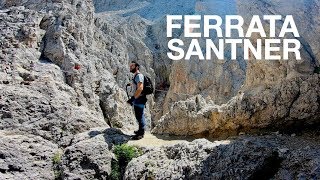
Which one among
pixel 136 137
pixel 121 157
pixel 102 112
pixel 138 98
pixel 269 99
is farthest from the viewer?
pixel 102 112

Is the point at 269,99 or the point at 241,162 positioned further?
the point at 269,99

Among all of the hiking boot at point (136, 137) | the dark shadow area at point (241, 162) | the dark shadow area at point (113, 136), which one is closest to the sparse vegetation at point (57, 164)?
the dark shadow area at point (113, 136)

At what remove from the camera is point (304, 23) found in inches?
381

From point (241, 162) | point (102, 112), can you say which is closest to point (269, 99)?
point (241, 162)

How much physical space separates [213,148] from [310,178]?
222cm

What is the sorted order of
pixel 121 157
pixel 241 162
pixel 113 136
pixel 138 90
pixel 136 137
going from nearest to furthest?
pixel 241 162, pixel 121 157, pixel 113 136, pixel 138 90, pixel 136 137

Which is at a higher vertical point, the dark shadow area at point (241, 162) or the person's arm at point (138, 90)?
the person's arm at point (138, 90)

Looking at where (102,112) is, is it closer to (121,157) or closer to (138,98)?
(138,98)

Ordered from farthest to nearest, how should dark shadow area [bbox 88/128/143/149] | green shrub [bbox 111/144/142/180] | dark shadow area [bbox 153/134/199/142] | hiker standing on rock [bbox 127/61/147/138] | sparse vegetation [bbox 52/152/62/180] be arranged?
1. dark shadow area [bbox 153/134/199/142]
2. hiker standing on rock [bbox 127/61/147/138]
3. dark shadow area [bbox 88/128/143/149]
4. green shrub [bbox 111/144/142/180]
5. sparse vegetation [bbox 52/152/62/180]

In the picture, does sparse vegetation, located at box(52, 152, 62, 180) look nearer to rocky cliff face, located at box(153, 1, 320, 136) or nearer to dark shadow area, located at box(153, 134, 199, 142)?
Answer: dark shadow area, located at box(153, 134, 199, 142)

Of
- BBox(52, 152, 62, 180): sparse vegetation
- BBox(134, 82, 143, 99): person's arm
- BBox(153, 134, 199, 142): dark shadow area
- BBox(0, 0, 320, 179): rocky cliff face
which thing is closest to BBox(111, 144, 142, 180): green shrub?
BBox(0, 0, 320, 179): rocky cliff face

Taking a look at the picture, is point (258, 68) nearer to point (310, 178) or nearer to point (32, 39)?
point (310, 178)

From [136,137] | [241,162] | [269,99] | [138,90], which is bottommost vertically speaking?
[136,137]

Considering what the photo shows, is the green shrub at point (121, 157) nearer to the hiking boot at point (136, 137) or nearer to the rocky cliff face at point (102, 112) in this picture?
the rocky cliff face at point (102, 112)
